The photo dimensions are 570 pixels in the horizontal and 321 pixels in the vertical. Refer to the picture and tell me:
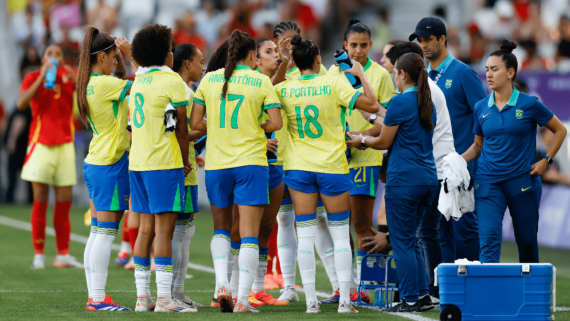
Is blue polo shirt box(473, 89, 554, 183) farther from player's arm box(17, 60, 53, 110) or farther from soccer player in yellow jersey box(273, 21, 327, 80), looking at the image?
player's arm box(17, 60, 53, 110)

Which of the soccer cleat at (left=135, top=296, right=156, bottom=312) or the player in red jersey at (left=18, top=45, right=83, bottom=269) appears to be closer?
the soccer cleat at (left=135, top=296, right=156, bottom=312)

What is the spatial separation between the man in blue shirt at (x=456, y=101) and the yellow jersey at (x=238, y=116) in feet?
5.66

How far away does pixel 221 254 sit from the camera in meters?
6.64

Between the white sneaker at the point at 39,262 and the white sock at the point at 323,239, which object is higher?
the white sock at the point at 323,239

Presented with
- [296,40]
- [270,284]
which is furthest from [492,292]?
[270,284]

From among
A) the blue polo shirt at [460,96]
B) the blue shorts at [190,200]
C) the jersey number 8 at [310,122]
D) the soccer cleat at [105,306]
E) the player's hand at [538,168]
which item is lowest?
the soccer cleat at [105,306]

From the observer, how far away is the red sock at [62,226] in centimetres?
978

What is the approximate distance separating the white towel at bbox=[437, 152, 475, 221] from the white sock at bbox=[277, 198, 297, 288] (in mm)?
1511

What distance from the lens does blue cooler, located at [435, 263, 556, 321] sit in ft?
18.3

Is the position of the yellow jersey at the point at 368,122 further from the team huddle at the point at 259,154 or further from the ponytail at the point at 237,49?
the ponytail at the point at 237,49

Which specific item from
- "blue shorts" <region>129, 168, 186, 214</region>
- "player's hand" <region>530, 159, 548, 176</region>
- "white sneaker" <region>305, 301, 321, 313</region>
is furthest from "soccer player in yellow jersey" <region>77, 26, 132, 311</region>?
"player's hand" <region>530, 159, 548, 176</region>

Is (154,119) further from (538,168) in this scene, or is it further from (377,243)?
(538,168)

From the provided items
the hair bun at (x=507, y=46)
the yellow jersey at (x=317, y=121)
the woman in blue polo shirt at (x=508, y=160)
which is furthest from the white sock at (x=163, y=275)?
the hair bun at (x=507, y=46)

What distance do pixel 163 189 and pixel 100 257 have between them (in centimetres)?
82
